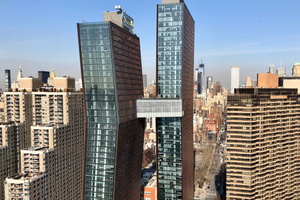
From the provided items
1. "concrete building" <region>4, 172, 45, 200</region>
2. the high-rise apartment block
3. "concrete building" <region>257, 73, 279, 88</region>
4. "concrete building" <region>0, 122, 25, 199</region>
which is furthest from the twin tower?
"concrete building" <region>0, 122, 25, 199</region>

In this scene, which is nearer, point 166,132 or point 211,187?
point 166,132

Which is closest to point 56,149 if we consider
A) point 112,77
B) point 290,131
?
point 112,77

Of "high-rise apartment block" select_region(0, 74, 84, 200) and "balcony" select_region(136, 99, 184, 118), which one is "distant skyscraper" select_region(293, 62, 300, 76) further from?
"high-rise apartment block" select_region(0, 74, 84, 200)

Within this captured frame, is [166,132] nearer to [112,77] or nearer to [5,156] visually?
[112,77]

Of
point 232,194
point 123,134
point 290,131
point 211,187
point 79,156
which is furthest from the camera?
point 211,187

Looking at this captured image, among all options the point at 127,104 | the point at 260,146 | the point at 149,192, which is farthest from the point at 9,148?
the point at 260,146

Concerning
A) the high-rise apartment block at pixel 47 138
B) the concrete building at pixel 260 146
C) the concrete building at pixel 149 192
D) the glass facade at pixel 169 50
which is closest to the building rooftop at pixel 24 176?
the high-rise apartment block at pixel 47 138
